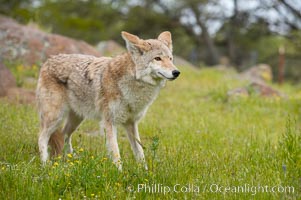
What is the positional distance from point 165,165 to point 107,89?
55.0 inches

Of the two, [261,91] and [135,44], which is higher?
[135,44]

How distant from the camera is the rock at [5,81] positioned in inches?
363

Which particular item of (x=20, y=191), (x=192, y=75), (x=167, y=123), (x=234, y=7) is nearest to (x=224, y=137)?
(x=167, y=123)

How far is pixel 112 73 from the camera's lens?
19.5 ft

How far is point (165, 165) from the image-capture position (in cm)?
504

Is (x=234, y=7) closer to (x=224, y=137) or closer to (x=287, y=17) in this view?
(x=287, y=17)

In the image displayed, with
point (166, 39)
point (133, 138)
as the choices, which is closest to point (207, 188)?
point (133, 138)

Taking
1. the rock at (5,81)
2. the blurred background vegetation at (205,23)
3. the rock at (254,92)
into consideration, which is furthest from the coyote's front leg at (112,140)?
the blurred background vegetation at (205,23)

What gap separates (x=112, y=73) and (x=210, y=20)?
23527 mm

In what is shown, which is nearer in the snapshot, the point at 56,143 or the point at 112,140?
the point at 112,140

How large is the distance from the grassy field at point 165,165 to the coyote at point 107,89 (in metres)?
0.32

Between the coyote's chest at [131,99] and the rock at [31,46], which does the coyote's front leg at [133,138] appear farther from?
the rock at [31,46]

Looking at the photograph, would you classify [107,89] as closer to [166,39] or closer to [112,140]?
[112,140]

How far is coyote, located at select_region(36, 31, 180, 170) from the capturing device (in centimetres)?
566
